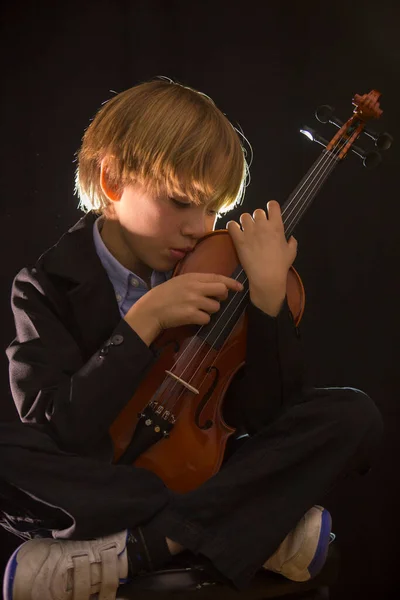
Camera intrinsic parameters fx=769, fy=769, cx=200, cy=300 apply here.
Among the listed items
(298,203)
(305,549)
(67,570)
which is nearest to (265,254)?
(298,203)

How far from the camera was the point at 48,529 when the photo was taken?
3.76 feet

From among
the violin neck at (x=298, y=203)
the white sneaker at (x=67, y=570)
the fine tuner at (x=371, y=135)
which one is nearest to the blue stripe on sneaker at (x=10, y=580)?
the white sneaker at (x=67, y=570)

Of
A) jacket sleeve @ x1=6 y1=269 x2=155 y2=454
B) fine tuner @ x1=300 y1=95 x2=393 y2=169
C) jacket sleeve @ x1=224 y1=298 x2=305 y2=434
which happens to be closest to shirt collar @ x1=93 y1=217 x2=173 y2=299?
jacket sleeve @ x1=6 y1=269 x2=155 y2=454

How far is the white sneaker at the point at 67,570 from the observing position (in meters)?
1.05

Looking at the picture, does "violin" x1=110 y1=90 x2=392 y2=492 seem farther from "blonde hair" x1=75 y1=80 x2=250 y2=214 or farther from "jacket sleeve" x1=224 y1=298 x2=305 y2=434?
"blonde hair" x1=75 y1=80 x2=250 y2=214

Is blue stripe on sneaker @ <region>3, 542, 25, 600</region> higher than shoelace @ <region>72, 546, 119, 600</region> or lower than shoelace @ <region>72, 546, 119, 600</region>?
lower

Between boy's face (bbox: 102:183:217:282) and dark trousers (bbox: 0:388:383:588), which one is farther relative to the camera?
boy's face (bbox: 102:183:217:282)

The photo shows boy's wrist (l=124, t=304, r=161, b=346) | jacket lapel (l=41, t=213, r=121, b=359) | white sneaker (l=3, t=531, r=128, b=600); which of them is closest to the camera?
white sneaker (l=3, t=531, r=128, b=600)

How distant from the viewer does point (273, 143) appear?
166 centimetres

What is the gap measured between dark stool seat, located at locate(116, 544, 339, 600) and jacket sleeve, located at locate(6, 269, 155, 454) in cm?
21

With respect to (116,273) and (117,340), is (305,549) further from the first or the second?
(116,273)

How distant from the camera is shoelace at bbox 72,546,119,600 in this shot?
106 cm

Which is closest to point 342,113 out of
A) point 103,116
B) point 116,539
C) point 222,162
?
point 222,162

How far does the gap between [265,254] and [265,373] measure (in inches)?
7.6
